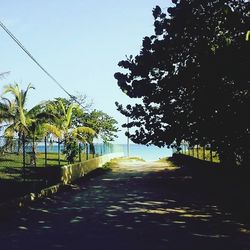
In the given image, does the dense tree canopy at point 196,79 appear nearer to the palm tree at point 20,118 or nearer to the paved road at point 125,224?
the paved road at point 125,224

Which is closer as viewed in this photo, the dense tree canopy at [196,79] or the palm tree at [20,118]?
the dense tree canopy at [196,79]

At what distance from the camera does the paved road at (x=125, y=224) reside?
298 inches

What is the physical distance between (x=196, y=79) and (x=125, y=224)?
21.0 ft

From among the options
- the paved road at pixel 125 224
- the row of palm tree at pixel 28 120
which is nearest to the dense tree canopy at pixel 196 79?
the paved road at pixel 125 224

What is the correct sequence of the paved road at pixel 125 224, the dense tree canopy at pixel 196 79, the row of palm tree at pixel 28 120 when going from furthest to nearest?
1. the row of palm tree at pixel 28 120
2. the dense tree canopy at pixel 196 79
3. the paved road at pixel 125 224

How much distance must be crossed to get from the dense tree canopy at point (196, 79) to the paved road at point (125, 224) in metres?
2.47

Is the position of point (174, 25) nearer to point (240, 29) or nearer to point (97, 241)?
point (240, 29)

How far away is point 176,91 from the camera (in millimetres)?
15445

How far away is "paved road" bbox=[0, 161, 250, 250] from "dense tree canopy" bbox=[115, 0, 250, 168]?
247 centimetres

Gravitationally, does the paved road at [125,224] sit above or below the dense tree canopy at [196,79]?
below

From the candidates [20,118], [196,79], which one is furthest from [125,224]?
[20,118]

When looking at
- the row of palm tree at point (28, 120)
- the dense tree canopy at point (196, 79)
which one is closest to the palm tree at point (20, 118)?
the row of palm tree at point (28, 120)

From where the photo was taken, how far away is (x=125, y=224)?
964 centimetres

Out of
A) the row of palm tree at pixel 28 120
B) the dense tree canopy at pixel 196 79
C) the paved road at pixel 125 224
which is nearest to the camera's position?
the paved road at pixel 125 224
